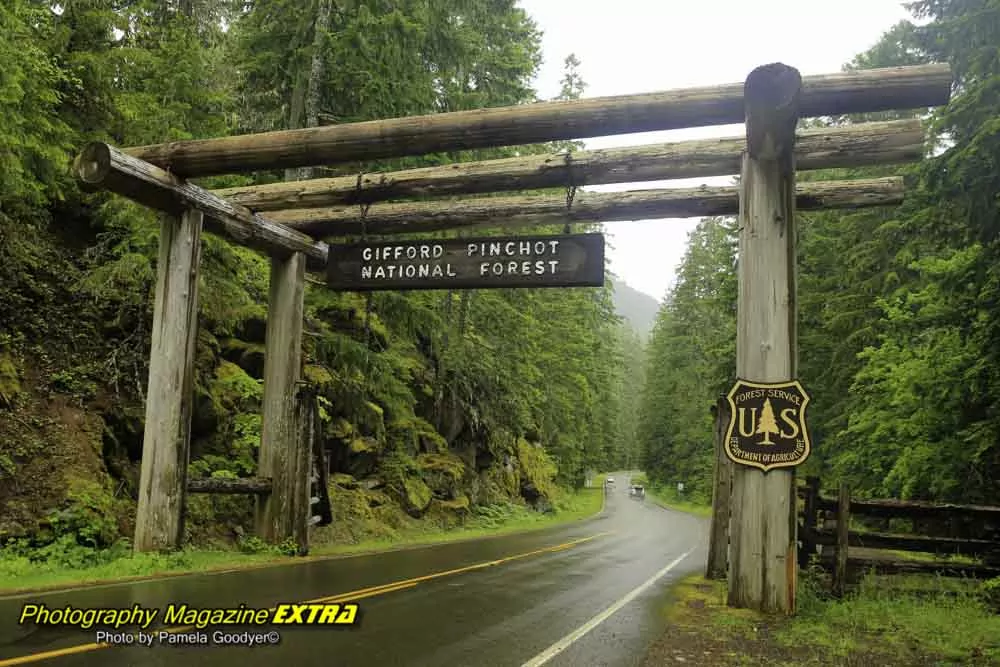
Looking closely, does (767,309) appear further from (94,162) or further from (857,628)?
(94,162)

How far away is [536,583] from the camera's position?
1006 cm

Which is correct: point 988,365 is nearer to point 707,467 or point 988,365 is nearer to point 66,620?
point 66,620

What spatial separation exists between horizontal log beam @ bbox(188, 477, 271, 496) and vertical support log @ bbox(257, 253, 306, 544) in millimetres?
185

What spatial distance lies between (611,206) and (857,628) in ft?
19.1

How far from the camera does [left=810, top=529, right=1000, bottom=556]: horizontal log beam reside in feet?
31.3

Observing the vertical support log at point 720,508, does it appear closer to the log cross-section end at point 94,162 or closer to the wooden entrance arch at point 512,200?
the wooden entrance arch at point 512,200

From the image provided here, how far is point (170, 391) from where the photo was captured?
973 cm

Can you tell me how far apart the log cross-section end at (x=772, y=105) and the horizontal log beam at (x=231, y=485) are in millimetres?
8862

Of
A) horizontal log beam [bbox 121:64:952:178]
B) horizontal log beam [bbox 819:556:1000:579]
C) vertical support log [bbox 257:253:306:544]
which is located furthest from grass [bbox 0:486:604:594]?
horizontal log beam [bbox 819:556:1000:579]

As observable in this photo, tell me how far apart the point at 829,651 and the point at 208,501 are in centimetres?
1051

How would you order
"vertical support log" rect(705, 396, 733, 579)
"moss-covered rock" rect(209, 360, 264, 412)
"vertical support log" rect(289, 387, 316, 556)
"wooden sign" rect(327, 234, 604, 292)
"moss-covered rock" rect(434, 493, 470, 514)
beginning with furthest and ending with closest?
"moss-covered rock" rect(434, 493, 470, 514)
"moss-covered rock" rect(209, 360, 264, 412)
"vertical support log" rect(289, 387, 316, 556)
"vertical support log" rect(705, 396, 733, 579)
"wooden sign" rect(327, 234, 604, 292)

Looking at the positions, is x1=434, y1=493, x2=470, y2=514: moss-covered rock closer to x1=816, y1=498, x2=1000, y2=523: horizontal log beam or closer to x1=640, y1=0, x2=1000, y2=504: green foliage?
x1=640, y1=0, x2=1000, y2=504: green foliage

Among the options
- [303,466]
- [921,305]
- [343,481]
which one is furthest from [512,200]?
[921,305]

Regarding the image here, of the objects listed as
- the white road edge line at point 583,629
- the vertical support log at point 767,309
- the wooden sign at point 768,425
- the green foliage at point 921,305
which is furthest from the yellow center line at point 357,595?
the green foliage at point 921,305
